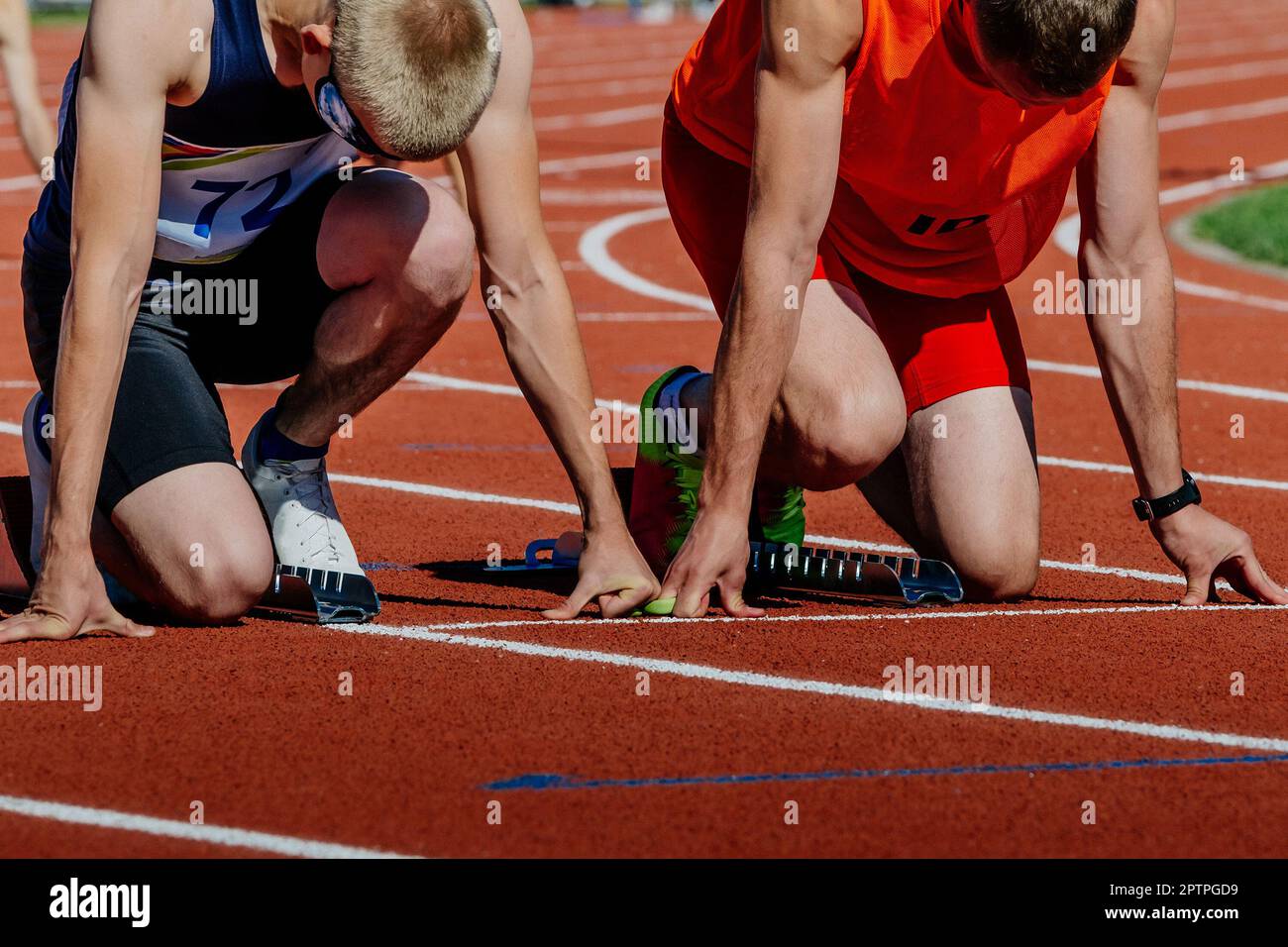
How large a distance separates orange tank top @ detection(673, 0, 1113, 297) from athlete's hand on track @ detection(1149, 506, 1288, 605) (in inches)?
37.1

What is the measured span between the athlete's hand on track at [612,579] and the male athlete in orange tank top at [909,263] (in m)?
0.10

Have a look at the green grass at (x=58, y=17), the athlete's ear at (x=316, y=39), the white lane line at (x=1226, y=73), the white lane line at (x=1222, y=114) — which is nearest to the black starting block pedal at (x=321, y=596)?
the athlete's ear at (x=316, y=39)

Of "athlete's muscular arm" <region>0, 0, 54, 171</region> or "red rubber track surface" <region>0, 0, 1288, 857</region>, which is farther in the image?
"athlete's muscular arm" <region>0, 0, 54, 171</region>

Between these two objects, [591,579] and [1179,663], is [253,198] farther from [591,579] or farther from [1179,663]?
[1179,663]

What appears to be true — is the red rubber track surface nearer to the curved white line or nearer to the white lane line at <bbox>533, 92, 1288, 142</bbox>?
the curved white line

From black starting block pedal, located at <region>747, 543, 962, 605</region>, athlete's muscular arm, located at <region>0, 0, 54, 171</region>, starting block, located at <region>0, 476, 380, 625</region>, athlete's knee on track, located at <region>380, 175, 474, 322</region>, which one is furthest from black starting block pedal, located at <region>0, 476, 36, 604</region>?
athlete's muscular arm, located at <region>0, 0, 54, 171</region>

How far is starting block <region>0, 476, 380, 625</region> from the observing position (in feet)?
15.9

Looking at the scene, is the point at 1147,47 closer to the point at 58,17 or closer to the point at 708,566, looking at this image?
the point at 708,566

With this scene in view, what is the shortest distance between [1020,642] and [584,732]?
128cm

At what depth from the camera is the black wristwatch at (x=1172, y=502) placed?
489 cm

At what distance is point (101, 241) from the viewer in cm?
428

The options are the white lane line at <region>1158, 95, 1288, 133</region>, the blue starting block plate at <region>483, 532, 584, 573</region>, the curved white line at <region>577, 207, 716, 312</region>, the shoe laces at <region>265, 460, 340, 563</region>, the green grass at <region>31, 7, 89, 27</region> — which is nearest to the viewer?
the shoe laces at <region>265, 460, 340, 563</region>

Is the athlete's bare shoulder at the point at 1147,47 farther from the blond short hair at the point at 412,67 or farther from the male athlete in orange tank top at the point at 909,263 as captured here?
the blond short hair at the point at 412,67

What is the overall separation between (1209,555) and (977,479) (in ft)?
2.31
